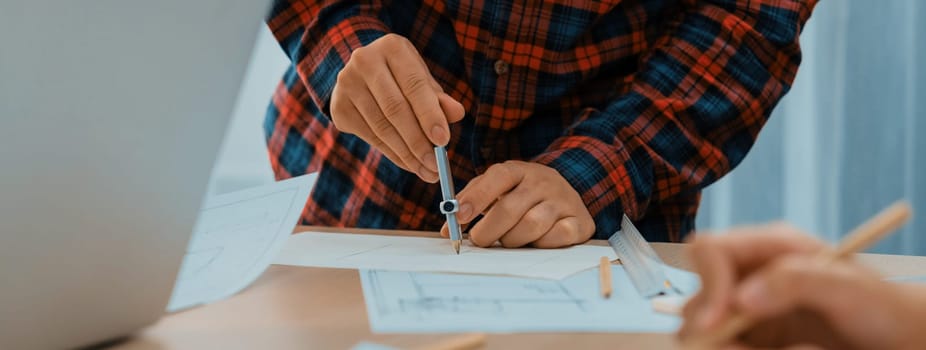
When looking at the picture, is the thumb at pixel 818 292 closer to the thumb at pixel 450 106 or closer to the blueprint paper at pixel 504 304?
the blueprint paper at pixel 504 304

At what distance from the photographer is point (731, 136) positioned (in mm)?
1102

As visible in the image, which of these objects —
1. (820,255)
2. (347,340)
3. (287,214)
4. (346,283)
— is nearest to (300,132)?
(287,214)

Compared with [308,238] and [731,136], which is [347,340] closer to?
[308,238]

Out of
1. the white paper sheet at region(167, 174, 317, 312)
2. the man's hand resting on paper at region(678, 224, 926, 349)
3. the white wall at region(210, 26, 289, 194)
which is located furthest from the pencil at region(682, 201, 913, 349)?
the white wall at region(210, 26, 289, 194)

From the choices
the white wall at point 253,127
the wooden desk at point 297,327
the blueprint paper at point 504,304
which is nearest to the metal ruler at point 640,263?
the blueprint paper at point 504,304

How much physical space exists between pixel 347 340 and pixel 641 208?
61cm

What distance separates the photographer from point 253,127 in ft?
7.88

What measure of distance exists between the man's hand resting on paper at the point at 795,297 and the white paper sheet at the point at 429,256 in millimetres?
325

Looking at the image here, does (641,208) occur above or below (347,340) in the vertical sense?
below

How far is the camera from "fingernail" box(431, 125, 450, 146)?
0.82 m

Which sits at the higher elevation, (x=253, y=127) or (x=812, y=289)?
(x=812, y=289)

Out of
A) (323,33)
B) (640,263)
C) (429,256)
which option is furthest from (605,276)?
(323,33)

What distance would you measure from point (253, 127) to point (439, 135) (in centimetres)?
166

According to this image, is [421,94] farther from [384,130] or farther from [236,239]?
[236,239]
